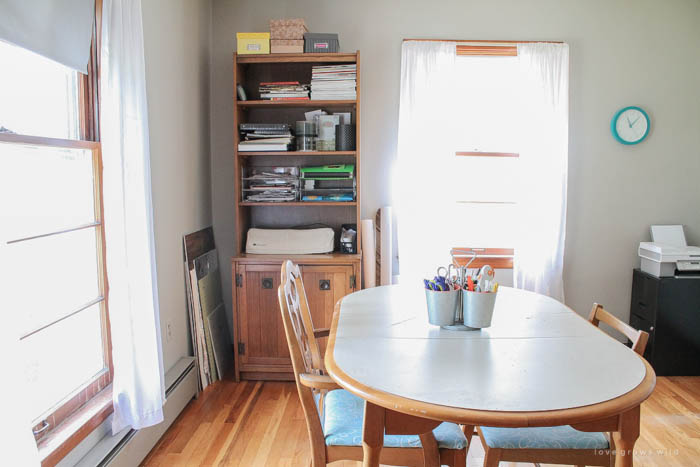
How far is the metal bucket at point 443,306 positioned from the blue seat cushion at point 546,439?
413 mm

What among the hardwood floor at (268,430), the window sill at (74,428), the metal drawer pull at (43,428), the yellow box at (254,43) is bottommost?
the hardwood floor at (268,430)

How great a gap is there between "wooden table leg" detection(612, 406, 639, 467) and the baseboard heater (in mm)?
1863

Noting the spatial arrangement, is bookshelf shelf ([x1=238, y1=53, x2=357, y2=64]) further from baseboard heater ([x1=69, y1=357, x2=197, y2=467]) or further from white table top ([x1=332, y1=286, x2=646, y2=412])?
baseboard heater ([x1=69, y1=357, x2=197, y2=467])

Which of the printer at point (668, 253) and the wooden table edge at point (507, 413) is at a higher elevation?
the printer at point (668, 253)

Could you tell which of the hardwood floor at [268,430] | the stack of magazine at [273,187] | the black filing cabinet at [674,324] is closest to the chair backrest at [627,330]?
the hardwood floor at [268,430]

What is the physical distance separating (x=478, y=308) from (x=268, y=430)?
149 cm

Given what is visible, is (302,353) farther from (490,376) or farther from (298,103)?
(298,103)

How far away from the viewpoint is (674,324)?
3.35m

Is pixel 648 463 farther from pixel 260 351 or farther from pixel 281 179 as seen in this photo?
pixel 281 179

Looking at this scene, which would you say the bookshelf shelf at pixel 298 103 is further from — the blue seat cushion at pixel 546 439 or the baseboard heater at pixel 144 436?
the blue seat cushion at pixel 546 439

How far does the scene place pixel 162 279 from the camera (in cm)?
A: 278

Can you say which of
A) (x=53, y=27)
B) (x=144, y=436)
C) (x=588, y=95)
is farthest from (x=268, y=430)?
(x=588, y=95)

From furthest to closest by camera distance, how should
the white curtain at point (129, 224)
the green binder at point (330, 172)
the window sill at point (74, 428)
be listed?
the green binder at point (330, 172) < the white curtain at point (129, 224) < the window sill at point (74, 428)

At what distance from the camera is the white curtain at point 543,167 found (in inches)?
137
